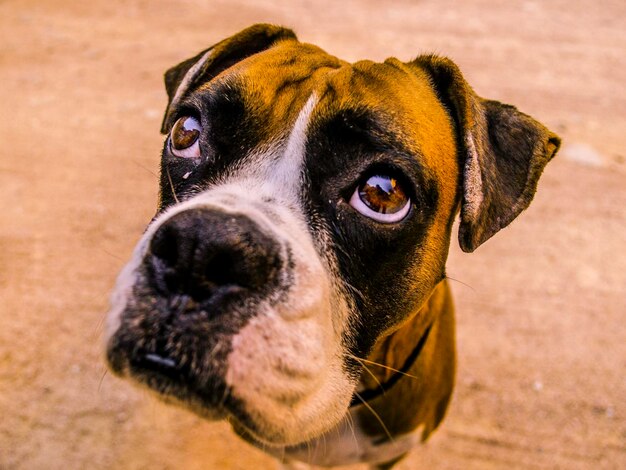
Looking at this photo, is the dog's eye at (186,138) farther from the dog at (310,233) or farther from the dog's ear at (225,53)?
the dog's ear at (225,53)

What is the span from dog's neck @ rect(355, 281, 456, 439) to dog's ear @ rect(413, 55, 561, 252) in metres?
0.48

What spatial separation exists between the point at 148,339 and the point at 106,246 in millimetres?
3094

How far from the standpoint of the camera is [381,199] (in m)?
1.85

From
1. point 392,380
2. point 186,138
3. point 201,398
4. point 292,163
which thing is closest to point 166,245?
point 201,398

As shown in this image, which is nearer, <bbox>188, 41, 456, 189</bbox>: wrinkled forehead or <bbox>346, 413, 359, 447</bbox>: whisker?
<bbox>188, 41, 456, 189</bbox>: wrinkled forehead

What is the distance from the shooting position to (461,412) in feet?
11.6

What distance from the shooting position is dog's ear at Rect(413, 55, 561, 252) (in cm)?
203

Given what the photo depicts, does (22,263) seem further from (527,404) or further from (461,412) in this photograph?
(527,404)

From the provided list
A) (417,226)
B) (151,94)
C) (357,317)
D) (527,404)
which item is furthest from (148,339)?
(151,94)

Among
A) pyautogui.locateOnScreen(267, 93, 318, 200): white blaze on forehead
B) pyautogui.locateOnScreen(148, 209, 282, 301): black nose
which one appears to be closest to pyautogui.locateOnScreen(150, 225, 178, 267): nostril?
pyautogui.locateOnScreen(148, 209, 282, 301): black nose

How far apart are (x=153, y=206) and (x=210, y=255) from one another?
11.5 feet

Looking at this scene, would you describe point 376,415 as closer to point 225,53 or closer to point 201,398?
point 201,398

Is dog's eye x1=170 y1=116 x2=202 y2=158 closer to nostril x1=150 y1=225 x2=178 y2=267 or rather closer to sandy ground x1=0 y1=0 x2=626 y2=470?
nostril x1=150 y1=225 x2=178 y2=267

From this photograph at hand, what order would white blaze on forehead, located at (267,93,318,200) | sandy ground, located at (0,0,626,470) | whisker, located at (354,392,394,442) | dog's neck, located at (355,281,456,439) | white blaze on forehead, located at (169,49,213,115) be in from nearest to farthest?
white blaze on forehead, located at (267,93,318,200) → whisker, located at (354,392,394,442) → dog's neck, located at (355,281,456,439) → white blaze on forehead, located at (169,49,213,115) → sandy ground, located at (0,0,626,470)
